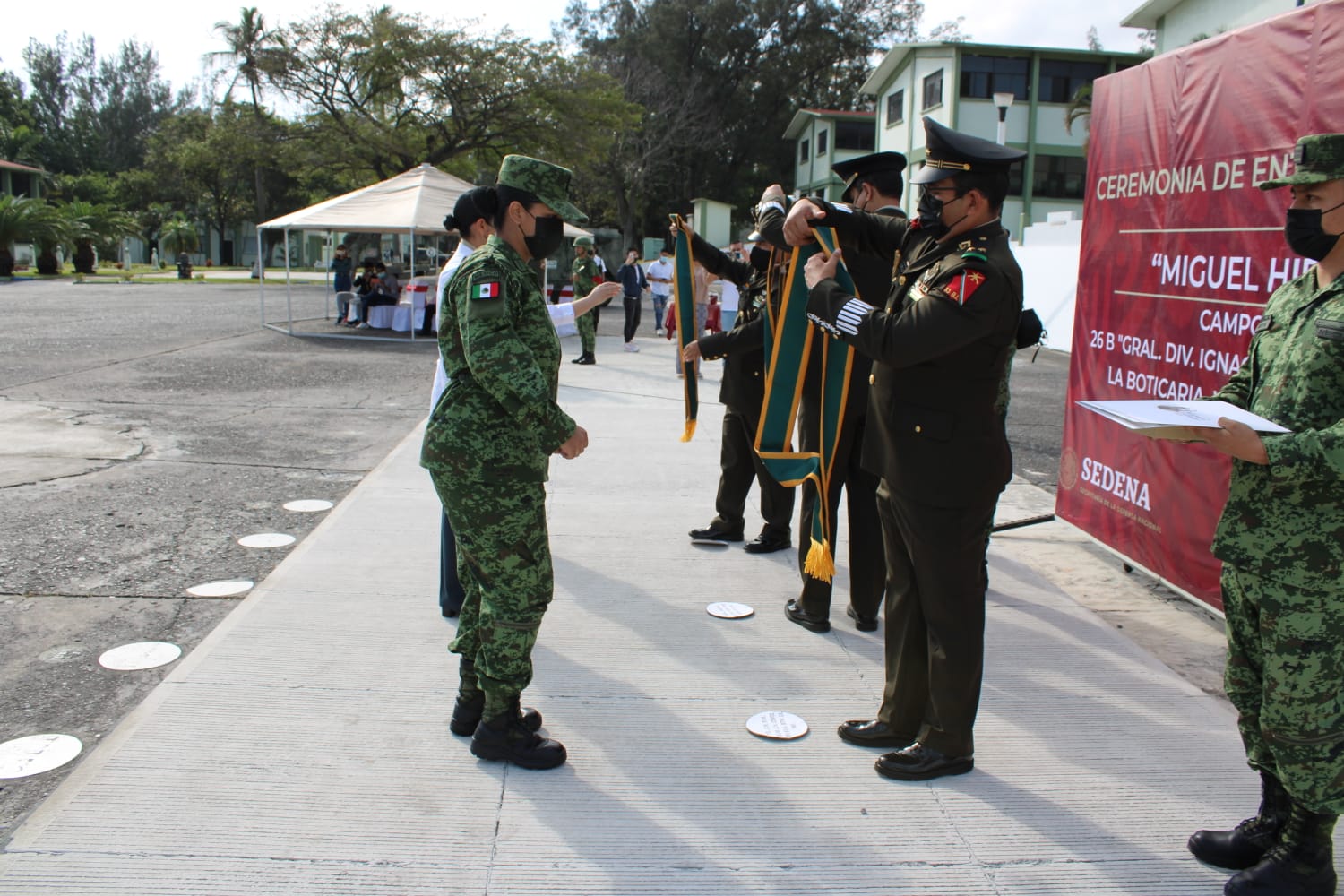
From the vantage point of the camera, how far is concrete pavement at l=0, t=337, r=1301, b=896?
8.43ft

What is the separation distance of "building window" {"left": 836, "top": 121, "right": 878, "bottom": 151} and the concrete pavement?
39.4 m

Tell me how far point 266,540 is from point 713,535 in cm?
253

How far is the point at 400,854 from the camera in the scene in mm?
2605

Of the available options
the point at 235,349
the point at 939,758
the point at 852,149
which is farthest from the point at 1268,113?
the point at 852,149

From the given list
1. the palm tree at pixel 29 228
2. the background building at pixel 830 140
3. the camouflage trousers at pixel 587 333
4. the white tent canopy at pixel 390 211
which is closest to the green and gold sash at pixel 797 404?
the camouflage trousers at pixel 587 333

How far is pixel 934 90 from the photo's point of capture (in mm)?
33406

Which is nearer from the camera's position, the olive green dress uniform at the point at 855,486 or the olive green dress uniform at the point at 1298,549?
the olive green dress uniform at the point at 1298,549

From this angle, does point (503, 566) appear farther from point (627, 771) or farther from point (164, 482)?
point (164, 482)

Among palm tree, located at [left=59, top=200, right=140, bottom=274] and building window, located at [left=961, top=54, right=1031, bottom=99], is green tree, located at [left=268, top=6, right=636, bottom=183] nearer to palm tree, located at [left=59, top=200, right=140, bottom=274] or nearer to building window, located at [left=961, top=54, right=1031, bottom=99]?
building window, located at [left=961, top=54, right=1031, bottom=99]

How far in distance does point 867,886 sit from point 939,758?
65cm

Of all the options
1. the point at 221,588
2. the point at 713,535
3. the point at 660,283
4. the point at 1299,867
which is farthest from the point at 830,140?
the point at 1299,867

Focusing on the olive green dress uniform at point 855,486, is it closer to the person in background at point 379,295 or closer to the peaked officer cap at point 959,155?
the peaked officer cap at point 959,155

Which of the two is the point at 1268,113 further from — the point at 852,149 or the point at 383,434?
the point at 852,149

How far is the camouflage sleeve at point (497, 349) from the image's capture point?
2711 mm
